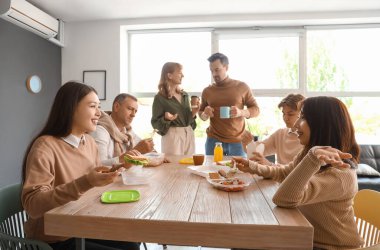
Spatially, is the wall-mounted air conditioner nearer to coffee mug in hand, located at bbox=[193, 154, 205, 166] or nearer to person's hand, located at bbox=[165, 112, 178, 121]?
person's hand, located at bbox=[165, 112, 178, 121]

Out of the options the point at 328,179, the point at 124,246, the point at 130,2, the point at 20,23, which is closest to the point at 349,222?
the point at 328,179

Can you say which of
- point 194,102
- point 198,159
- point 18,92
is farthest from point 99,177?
point 18,92

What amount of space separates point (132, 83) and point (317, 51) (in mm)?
2597

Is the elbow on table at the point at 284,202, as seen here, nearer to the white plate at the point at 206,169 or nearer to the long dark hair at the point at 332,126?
the long dark hair at the point at 332,126

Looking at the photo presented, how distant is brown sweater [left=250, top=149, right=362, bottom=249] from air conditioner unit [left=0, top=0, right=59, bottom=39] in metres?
3.21

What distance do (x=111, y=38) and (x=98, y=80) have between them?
59cm


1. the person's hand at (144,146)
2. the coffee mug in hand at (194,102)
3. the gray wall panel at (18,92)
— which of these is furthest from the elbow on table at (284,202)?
the gray wall panel at (18,92)

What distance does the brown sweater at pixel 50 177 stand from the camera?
98cm

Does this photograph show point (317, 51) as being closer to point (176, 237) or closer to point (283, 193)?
point (283, 193)

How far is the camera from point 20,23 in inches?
126

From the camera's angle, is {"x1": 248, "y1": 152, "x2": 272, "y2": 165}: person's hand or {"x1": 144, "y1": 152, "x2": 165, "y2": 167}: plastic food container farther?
{"x1": 144, "y1": 152, "x2": 165, "y2": 167}: plastic food container

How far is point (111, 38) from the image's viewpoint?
4.00m

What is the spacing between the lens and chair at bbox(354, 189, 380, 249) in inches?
47.8

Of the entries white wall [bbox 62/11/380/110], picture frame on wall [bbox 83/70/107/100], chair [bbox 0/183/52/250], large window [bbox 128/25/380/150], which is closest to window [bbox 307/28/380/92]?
large window [bbox 128/25/380/150]
